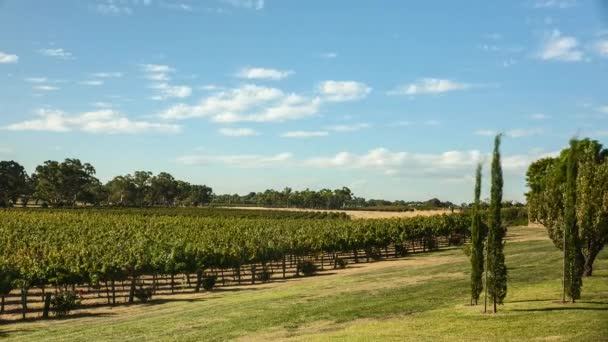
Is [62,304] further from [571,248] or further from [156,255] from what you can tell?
[571,248]

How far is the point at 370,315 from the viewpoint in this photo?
29.6m

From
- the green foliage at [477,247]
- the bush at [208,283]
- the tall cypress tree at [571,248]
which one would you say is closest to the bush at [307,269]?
the bush at [208,283]

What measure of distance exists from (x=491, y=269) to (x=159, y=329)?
1764 cm

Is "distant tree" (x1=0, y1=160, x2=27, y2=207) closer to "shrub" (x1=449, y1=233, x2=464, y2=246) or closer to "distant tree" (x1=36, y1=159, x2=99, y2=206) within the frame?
"distant tree" (x1=36, y1=159, x2=99, y2=206)

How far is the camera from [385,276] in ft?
159

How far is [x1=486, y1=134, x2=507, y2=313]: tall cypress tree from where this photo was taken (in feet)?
87.1

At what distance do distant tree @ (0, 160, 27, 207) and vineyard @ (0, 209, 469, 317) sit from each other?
3822 inches

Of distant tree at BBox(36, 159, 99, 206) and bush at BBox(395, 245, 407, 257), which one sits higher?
distant tree at BBox(36, 159, 99, 206)

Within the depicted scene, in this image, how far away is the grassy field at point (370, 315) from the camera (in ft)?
75.8

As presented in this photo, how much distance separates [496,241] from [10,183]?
185686 mm

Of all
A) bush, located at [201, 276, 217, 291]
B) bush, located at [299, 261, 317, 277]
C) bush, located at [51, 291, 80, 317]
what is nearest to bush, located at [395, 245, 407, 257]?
bush, located at [299, 261, 317, 277]

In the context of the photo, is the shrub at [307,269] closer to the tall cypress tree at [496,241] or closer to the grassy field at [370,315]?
the grassy field at [370,315]

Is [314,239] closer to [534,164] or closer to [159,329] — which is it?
[159,329]

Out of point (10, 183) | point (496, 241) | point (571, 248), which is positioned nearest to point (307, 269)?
point (496, 241)
